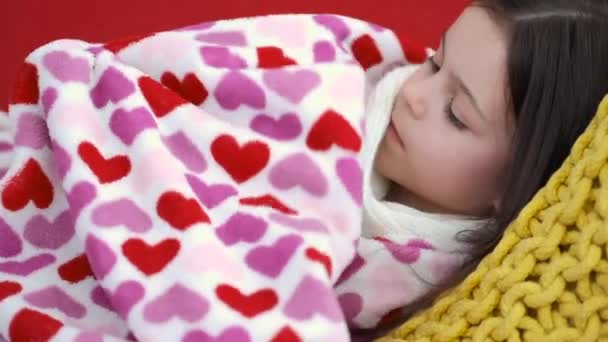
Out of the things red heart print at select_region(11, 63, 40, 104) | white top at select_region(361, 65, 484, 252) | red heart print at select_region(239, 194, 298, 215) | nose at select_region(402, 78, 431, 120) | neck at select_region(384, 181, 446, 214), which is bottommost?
neck at select_region(384, 181, 446, 214)

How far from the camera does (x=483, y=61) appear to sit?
0.70 metres

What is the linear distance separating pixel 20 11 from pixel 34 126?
489mm

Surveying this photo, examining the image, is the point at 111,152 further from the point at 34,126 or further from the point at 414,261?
the point at 414,261

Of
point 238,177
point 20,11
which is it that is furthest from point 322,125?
point 20,11

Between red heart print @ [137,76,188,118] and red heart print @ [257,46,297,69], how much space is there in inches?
3.2

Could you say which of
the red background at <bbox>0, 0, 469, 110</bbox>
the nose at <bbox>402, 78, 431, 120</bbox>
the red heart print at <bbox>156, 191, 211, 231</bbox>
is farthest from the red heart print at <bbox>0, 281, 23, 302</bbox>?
the red background at <bbox>0, 0, 469, 110</bbox>

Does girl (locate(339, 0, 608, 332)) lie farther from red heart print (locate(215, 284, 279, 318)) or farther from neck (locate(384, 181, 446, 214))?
red heart print (locate(215, 284, 279, 318))

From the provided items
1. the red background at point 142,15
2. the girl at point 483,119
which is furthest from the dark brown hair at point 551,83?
the red background at point 142,15

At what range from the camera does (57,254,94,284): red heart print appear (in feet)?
2.17

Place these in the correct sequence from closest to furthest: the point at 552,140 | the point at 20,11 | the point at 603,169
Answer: the point at 603,169 → the point at 552,140 → the point at 20,11

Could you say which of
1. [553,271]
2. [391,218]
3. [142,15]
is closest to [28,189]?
[391,218]

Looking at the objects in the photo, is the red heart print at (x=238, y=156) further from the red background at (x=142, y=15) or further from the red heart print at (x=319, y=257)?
the red background at (x=142, y=15)

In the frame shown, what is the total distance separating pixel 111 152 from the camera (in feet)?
2.22

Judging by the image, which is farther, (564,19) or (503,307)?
(564,19)
